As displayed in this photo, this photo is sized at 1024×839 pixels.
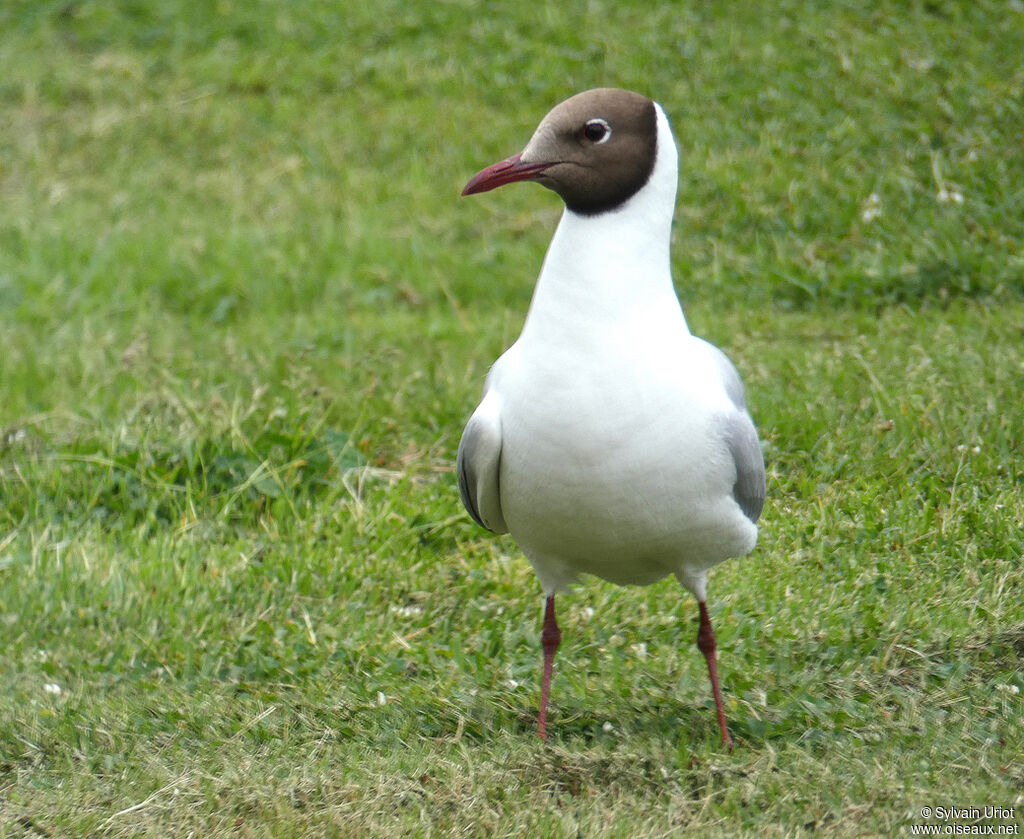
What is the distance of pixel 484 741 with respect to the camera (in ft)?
12.7

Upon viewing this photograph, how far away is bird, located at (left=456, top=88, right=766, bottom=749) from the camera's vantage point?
339 cm

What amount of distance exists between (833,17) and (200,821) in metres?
6.92

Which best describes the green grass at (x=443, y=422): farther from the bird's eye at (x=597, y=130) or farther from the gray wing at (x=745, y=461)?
the bird's eye at (x=597, y=130)

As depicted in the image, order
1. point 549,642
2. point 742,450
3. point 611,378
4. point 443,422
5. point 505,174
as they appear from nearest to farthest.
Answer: point 611,378, point 505,174, point 742,450, point 549,642, point 443,422

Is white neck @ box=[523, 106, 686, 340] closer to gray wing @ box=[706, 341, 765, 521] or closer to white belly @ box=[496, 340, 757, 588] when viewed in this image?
white belly @ box=[496, 340, 757, 588]

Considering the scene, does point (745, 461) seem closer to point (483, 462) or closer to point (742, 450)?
point (742, 450)

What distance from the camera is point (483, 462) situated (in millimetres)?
3656

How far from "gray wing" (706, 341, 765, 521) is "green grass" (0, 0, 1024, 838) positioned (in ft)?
1.98

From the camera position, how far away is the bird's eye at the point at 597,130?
346 centimetres

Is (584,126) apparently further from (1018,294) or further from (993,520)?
(1018,294)

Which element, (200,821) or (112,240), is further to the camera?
(112,240)

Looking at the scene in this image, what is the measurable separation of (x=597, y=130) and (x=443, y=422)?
2588mm

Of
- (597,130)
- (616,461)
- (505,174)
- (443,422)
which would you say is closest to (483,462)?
(616,461)

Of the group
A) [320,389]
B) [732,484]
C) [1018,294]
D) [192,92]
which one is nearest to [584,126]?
[732,484]
